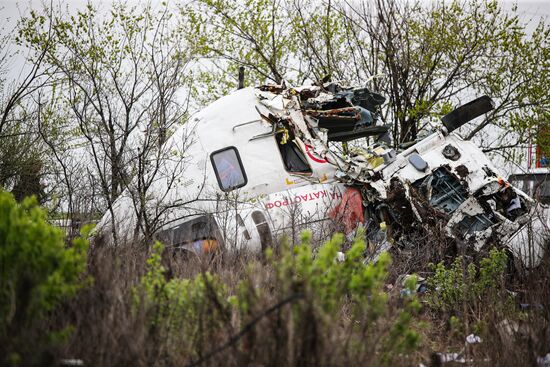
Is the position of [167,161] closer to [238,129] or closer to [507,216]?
[238,129]

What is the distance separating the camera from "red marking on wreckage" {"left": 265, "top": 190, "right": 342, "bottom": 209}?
7906 mm

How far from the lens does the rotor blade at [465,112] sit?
8.41m

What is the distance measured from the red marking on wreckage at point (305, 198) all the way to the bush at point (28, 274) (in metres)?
5.16

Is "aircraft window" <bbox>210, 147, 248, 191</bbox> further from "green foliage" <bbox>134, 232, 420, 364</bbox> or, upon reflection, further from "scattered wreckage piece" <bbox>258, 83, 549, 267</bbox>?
"green foliage" <bbox>134, 232, 420, 364</bbox>

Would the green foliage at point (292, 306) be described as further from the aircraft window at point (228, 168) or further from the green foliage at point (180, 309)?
the aircraft window at point (228, 168)

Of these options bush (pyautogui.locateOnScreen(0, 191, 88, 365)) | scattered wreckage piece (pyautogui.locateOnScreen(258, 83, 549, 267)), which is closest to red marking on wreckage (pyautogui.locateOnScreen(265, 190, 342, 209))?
scattered wreckage piece (pyautogui.locateOnScreen(258, 83, 549, 267))

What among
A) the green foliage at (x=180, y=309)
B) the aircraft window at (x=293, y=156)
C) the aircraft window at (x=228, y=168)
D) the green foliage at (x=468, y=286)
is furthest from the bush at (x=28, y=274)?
the aircraft window at (x=293, y=156)

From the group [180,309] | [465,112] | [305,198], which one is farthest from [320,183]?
[180,309]

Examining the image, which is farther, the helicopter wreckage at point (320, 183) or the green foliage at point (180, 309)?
the helicopter wreckage at point (320, 183)

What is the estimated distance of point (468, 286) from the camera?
552 centimetres

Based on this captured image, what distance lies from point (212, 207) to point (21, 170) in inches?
169

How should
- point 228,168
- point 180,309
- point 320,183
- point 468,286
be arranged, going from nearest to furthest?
point 180,309 → point 468,286 → point 228,168 → point 320,183

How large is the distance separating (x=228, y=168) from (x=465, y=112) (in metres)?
3.50

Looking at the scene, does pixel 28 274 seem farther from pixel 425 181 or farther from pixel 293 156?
pixel 425 181
